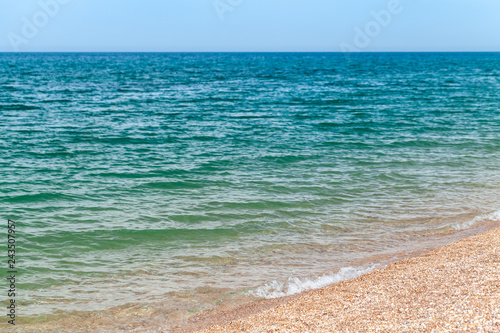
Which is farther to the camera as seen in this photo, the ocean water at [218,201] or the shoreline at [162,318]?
the ocean water at [218,201]

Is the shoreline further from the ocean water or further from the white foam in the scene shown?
the white foam

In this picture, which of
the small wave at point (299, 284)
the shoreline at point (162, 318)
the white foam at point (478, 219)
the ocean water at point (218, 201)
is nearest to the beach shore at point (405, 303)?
the shoreline at point (162, 318)

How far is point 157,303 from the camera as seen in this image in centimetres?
718

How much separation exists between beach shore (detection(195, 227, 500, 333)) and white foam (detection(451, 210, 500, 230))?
97.6 inches

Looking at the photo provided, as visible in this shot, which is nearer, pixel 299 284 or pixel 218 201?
pixel 299 284

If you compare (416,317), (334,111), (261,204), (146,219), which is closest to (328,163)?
(261,204)

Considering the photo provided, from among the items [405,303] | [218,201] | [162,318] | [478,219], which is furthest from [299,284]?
[478,219]

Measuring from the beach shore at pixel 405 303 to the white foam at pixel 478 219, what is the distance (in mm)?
2479

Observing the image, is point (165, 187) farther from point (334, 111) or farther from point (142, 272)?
point (334, 111)

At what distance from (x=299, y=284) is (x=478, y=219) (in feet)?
18.3

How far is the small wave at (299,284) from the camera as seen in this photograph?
745cm

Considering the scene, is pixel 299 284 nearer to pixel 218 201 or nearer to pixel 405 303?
pixel 405 303

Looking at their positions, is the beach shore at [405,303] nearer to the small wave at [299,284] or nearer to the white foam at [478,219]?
the small wave at [299,284]

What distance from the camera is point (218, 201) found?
11750 mm
